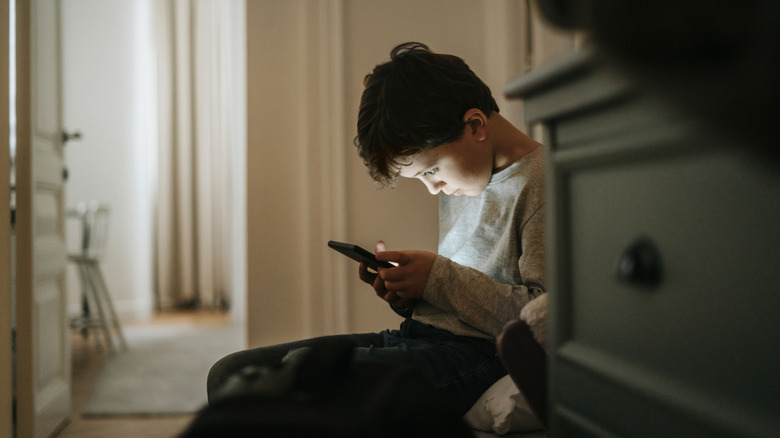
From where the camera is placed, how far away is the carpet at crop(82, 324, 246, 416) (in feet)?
6.32

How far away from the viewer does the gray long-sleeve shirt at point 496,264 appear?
846 millimetres

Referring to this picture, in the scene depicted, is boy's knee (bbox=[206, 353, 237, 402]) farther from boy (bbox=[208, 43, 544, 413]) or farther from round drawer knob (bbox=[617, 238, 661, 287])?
round drawer knob (bbox=[617, 238, 661, 287])

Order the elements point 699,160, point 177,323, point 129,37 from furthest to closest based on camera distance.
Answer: point 129,37 < point 177,323 < point 699,160

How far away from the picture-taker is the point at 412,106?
3.27 ft

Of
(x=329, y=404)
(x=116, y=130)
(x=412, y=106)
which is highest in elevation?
(x=116, y=130)

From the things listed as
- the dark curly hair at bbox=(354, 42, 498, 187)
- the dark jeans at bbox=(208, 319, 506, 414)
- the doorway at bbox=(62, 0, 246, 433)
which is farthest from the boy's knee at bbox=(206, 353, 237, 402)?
the doorway at bbox=(62, 0, 246, 433)

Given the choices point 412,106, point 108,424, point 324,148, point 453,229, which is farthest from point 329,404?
point 108,424

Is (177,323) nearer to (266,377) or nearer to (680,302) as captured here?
(266,377)

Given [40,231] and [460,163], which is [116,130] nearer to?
[40,231]

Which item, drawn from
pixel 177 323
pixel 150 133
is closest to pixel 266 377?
pixel 177 323

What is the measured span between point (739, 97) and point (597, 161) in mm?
219

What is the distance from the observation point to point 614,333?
0.45 m

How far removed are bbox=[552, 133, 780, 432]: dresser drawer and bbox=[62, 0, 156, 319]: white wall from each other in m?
4.06

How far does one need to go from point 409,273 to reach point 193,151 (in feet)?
12.2
